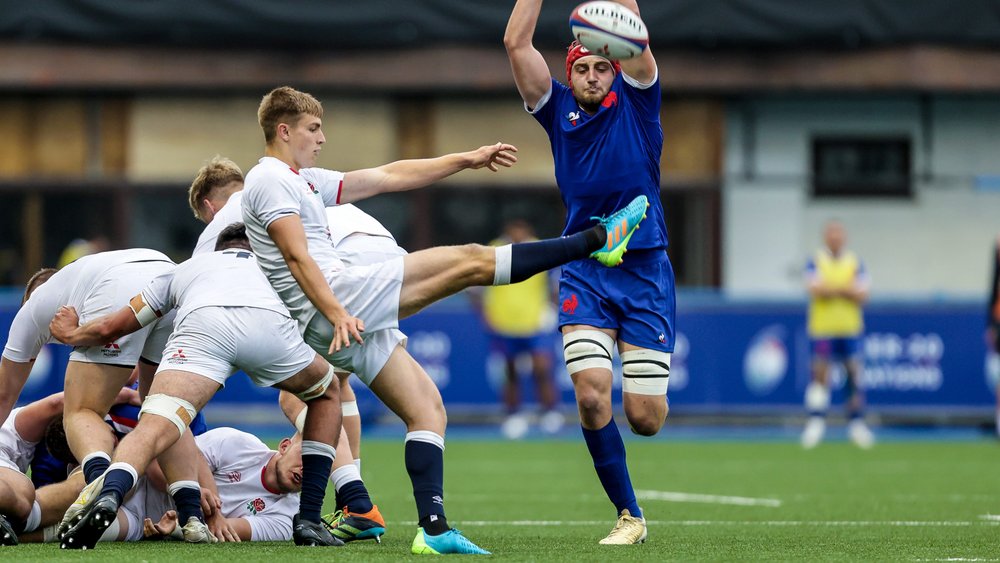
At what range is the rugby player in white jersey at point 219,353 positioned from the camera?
7.44 m

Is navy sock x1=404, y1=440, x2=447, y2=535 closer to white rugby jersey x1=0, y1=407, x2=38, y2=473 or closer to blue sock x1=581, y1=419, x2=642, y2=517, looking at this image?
blue sock x1=581, y1=419, x2=642, y2=517

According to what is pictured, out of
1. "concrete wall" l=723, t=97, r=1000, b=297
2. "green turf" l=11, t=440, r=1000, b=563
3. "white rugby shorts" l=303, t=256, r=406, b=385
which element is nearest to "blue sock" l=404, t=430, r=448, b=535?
"green turf" l=11, t=440, r=1000, b=563

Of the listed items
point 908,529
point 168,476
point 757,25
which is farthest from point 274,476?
point 757,25

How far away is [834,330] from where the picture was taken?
18.2 m

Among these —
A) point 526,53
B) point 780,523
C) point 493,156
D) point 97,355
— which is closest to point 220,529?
point 97,355

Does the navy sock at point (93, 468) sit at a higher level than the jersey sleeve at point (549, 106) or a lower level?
lower

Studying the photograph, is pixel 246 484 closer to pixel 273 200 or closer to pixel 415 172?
pixel 415 172

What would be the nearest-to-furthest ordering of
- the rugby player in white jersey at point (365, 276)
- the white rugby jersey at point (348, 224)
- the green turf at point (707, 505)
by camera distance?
the rugby player in white jersey at point (365, 276) → the green turf at point (707, 505) → the white rugby jersey at point (348, 224)

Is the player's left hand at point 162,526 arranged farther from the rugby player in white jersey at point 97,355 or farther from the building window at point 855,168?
the building window at point 855,168

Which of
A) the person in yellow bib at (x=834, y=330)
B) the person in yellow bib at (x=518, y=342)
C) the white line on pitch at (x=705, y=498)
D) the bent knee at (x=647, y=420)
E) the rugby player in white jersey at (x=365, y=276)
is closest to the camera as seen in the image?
the rugby player in white jersey at (x=365, y=276)

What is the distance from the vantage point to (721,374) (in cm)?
1930

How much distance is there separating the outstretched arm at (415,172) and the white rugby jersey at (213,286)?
58 cm

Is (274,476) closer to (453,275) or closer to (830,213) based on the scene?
(453,275)

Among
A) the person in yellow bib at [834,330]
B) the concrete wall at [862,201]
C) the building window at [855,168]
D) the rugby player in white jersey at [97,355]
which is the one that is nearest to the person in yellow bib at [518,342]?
the person in yellow bib at [834,330]
